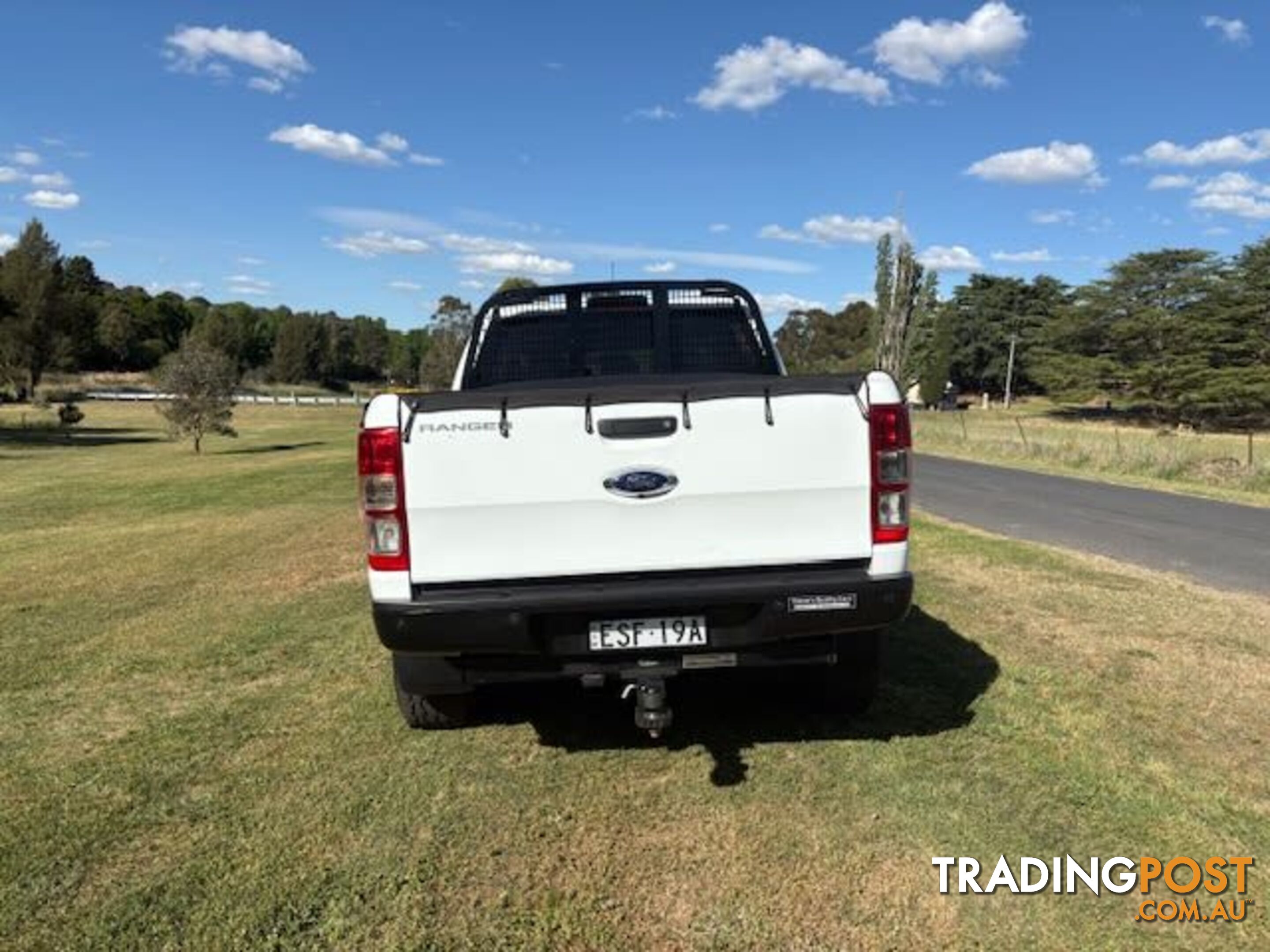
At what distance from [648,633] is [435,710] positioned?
140 centimetres

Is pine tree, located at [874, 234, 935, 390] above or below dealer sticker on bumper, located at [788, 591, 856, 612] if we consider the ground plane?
above

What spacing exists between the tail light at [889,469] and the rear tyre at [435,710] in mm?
2074

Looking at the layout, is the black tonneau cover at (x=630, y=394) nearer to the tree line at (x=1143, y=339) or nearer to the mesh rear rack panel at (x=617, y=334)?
the mesh rear rack panel at (x=617, y=334)

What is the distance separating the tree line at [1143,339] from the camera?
179 feet

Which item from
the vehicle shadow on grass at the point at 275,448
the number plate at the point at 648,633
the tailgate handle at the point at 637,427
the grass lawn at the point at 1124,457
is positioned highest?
the tailgate handle at the point at 637,427

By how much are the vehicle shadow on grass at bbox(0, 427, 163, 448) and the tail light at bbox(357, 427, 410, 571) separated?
41390 mm

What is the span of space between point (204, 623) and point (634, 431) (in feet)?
15.8

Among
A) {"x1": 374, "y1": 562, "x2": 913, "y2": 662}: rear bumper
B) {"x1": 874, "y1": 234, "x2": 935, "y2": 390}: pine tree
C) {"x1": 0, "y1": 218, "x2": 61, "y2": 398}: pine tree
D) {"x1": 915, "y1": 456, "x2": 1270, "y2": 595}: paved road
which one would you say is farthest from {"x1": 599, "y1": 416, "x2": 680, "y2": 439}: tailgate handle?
{"x1": 0, "y1": 218, "x2": 61, "y2": 398}: pine tree

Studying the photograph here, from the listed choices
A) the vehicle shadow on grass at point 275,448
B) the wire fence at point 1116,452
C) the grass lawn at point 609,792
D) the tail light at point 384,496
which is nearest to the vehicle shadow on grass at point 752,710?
the grass lawn at point 609,792

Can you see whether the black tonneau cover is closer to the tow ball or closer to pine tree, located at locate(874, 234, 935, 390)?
the tow ball

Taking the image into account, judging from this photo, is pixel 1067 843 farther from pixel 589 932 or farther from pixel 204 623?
pixel 204 623

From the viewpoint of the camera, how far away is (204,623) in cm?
729

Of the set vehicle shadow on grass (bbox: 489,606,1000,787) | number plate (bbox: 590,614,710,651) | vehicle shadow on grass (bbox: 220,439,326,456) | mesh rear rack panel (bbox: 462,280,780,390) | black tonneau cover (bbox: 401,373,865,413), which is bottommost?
vehicle shadow on grass (bbox: 220,439,326,456)

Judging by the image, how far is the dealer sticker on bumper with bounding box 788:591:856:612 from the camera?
390cm
